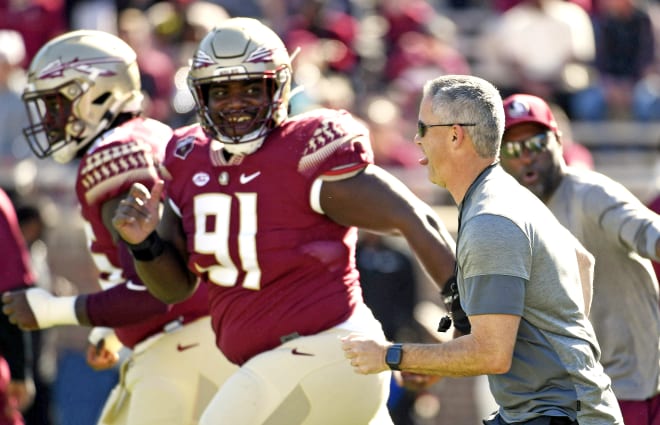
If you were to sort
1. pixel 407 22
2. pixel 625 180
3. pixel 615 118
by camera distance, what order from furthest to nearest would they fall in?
pixel 407 22
pixel 615 118
pixel 625 180

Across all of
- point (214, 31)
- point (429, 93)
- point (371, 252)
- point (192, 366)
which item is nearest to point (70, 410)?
point (371, 252)

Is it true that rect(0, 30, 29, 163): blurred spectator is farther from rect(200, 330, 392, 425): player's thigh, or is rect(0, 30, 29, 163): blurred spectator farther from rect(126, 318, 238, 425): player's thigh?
rect(200, 330, 392, 425): player's thigh

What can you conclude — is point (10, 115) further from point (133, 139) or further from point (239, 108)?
point (239, 108)

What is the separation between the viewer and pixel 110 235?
19.3ft

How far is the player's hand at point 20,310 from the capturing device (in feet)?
19.3

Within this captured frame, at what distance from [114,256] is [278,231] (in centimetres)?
103

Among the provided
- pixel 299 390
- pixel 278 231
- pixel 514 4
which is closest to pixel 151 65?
pixel 514 4

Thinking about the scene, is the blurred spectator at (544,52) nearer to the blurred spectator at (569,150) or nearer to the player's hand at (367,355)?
the blurred spectator at (569,150)

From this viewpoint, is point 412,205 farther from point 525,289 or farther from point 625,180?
point 625,180

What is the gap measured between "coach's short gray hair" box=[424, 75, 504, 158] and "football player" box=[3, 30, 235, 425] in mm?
1814

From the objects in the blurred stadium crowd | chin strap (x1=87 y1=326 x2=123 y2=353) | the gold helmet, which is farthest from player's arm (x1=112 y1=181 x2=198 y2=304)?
the blurred stadium crowd

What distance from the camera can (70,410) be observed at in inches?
388

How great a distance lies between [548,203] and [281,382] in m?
1.43

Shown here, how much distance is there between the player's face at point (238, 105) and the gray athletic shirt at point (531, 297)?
51.1 inches
